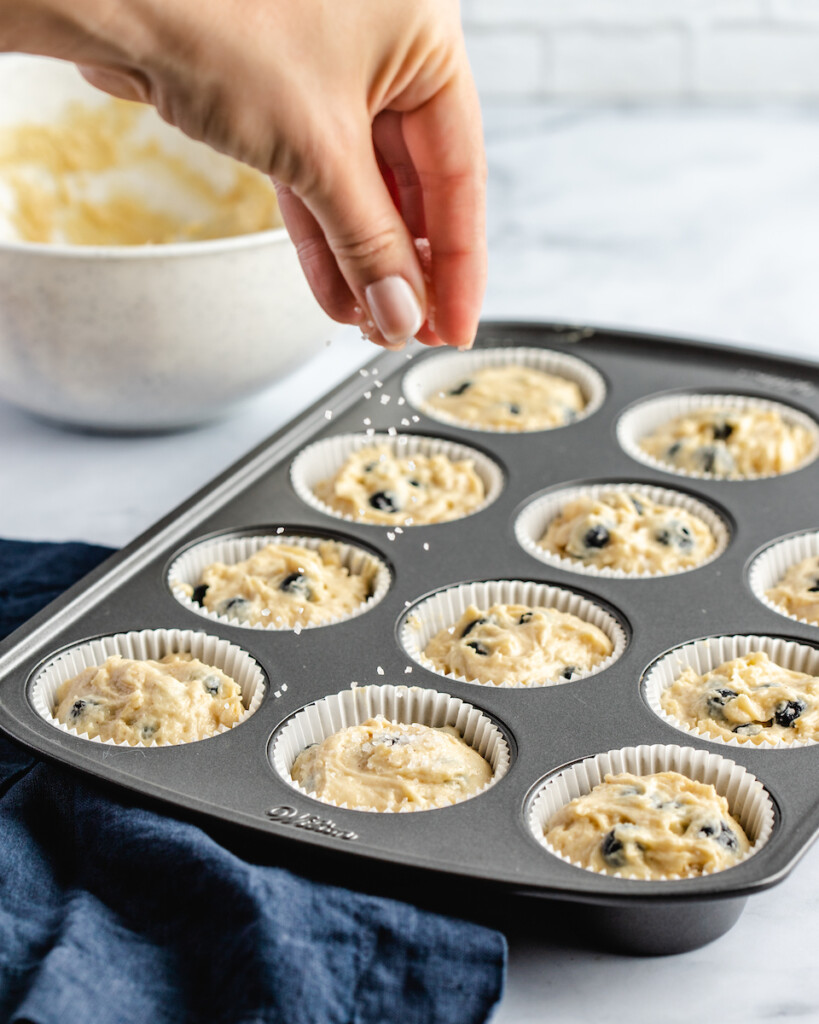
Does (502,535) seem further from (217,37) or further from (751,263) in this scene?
(751,263)

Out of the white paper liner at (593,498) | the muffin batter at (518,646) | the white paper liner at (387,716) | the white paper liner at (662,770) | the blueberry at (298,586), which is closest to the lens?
the white paper liner at (662,770)

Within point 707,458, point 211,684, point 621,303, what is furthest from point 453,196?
point 621,303

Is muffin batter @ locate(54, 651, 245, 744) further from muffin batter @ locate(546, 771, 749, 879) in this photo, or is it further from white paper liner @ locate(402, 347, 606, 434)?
white paper liner @ locate(402, 347, 606, 434)

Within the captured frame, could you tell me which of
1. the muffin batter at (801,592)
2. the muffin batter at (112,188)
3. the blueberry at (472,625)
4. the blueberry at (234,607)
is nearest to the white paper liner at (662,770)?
the blueberry at (472,625)

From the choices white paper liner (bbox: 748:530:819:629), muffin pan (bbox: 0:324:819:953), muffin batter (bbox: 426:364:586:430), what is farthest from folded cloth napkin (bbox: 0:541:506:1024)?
muffin batter (bbox: 426:364:586:430)

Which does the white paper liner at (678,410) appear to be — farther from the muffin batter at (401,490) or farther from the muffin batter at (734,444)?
the muffin batter at (401,490)
